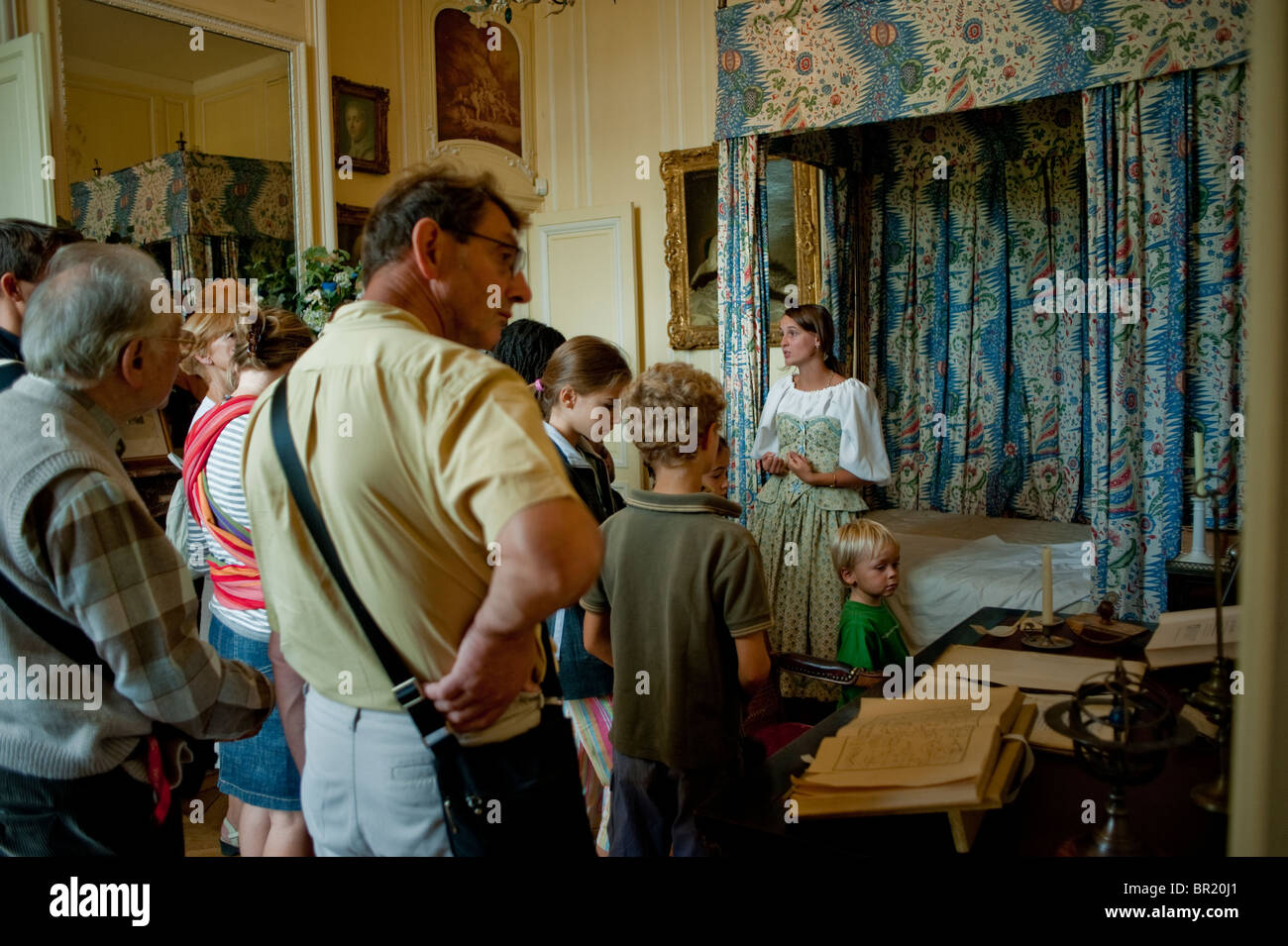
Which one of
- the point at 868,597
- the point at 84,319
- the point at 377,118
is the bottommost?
the point at 868,597

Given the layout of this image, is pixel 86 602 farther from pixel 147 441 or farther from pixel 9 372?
pixel 147 441

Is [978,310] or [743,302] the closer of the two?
[743,302]

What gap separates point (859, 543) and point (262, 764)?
203 centimetres

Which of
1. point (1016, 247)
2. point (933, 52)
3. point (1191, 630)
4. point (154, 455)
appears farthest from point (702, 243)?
point (1191, 630)

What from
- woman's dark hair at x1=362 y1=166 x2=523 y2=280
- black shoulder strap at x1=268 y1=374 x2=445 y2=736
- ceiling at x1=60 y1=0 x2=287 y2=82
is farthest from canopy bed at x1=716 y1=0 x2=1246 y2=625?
ceiling at x1=60 y1=0 x2=287 y2=82

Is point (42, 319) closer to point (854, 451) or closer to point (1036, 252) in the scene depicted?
point (854, 451)

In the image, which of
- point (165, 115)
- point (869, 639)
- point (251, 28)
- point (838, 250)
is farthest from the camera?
point (838, 250)

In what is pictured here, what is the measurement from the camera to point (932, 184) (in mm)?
6195

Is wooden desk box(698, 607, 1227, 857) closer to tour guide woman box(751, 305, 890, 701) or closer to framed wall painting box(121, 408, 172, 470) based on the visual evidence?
tour guide woman box(751, 305, 890, 701)

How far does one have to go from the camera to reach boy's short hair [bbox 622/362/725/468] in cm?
215

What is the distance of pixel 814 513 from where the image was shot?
186 inches

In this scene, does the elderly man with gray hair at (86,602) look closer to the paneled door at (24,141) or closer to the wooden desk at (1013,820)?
the wooden desk at (1013,820)

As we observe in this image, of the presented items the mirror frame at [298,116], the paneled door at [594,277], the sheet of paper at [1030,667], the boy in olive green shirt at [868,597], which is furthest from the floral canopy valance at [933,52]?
the sheet of paper at [1030,667]

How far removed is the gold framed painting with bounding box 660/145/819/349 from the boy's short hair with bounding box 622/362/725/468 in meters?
4.18
